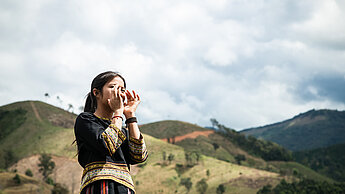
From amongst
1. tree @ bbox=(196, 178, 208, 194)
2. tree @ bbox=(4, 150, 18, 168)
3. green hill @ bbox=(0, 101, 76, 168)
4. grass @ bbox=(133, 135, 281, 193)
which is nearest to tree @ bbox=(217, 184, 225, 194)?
grass @ bbox=(133, 135, 281, 193)

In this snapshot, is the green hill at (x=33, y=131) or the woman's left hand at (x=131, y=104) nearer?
the woman's left hand at (x=131, y=104)

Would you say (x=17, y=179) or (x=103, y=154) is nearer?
(x=103, y=154)

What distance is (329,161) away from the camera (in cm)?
8056

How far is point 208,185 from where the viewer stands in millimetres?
37375

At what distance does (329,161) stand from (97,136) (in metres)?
91.8

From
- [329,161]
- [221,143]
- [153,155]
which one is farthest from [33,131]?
[329,161]

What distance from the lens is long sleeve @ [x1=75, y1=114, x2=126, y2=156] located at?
233cm

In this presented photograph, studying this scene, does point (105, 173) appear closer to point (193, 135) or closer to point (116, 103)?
point (116, 103)

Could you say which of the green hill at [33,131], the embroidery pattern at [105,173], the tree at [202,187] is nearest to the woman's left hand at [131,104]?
the embroidery pattern at [105,173]

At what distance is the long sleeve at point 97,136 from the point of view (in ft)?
7.66

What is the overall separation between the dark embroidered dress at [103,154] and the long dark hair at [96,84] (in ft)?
0.75

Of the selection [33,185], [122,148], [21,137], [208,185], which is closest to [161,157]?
[208,185]

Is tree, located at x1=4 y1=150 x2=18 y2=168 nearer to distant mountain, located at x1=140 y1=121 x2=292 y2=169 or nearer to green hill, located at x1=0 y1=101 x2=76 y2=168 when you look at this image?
green hill, located at x1=0 y1=101 x2=76 y2=168

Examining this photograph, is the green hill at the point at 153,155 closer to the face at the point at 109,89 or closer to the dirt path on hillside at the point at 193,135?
the dirt path on hillside at the point at 193,135
